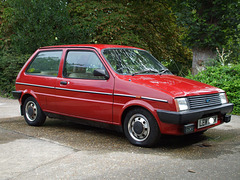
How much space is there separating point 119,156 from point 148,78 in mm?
1525

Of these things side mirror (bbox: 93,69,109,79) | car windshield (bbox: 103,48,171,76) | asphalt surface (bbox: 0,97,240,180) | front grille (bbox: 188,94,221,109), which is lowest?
Result: asphalt surface (bbox: 0,97,240,180)

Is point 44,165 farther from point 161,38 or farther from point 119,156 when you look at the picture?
point 161,38

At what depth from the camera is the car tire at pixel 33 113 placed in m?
6.94

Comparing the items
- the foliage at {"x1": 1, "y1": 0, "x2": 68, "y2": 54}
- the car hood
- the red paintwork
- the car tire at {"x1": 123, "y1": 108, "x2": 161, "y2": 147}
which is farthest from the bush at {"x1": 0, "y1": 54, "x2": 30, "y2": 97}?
the car tire at {"x1": 123, "y1": 108, "x2": 161, "y2": 147}

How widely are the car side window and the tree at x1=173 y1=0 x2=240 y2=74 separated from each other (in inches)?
296

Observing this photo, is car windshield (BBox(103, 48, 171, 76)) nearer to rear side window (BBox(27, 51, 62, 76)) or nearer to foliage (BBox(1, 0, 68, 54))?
rear side window (BBox(27, 51, 62, 76))

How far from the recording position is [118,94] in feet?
17.8

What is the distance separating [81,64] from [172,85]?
1.87m

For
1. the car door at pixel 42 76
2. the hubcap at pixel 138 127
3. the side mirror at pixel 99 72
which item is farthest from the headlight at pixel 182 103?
the car door at pixel 42 76

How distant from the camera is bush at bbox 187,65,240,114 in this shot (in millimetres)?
8594

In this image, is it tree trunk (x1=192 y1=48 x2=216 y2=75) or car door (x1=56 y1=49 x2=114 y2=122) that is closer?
car door (x1=56 y1=49 x2=114 y2=122)

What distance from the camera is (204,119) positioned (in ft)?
17.1

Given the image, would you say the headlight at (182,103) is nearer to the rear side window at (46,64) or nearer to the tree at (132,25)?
the rear side window at (46,64)

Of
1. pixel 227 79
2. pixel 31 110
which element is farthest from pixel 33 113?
pixel 227 79
